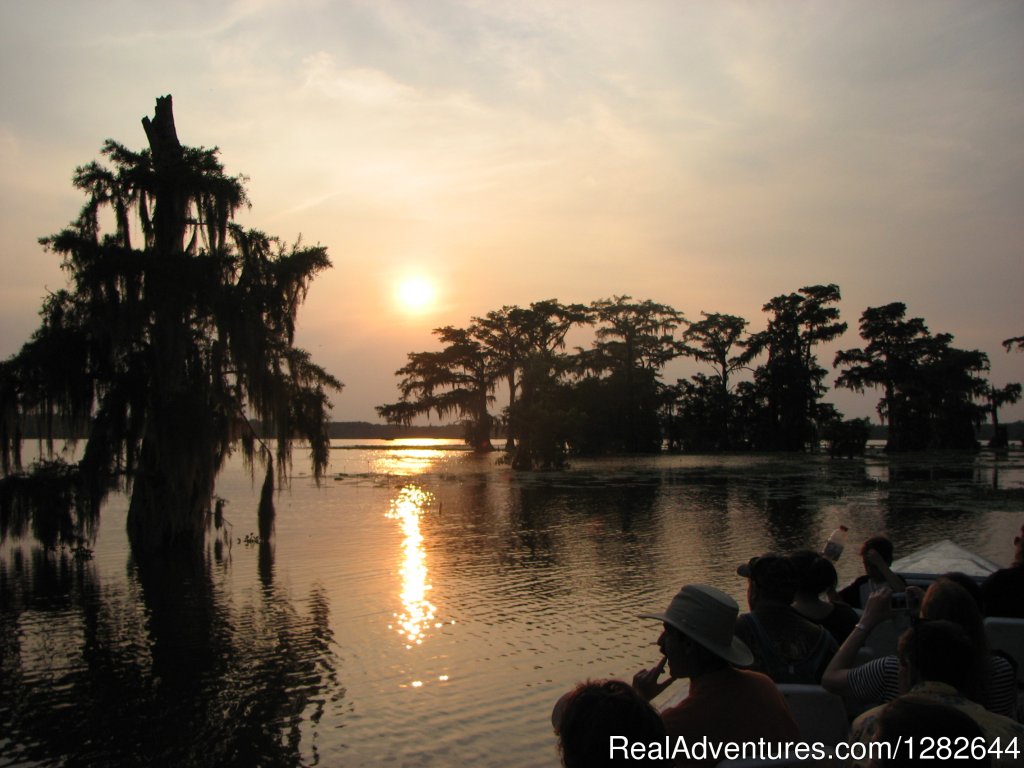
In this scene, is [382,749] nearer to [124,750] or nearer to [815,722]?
[124,750]

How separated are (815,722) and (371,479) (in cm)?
3652

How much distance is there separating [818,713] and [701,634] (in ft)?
3.73

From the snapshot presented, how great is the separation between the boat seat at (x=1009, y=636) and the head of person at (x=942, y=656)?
207 centimetres

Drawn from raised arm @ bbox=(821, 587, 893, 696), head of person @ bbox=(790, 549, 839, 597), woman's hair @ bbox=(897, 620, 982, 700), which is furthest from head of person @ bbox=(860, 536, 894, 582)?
woman's hair @ bbox=(897, 620, 982, 700)

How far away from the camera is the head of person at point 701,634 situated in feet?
11.3

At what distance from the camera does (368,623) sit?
10562 mm

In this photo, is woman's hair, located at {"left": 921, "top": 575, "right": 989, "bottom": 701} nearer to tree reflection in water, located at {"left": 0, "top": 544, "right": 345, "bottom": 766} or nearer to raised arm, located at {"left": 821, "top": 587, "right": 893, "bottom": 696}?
raised arm, located at {"left": 821, "top": 587, "right": 893, "bottom": 696}

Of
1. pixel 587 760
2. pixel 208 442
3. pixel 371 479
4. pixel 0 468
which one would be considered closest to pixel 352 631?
pixel 208 442

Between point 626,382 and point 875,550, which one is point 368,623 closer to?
point 875,550

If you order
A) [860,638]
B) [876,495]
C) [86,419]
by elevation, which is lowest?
[876,495]

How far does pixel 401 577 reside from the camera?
1385 centimetres

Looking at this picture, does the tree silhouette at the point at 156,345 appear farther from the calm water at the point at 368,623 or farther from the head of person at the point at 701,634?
the head of person at the point at 701,634

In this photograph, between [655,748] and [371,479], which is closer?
[655,748]

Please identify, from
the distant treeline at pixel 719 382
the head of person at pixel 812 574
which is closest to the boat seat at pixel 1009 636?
the head of person at pixel 812 574
